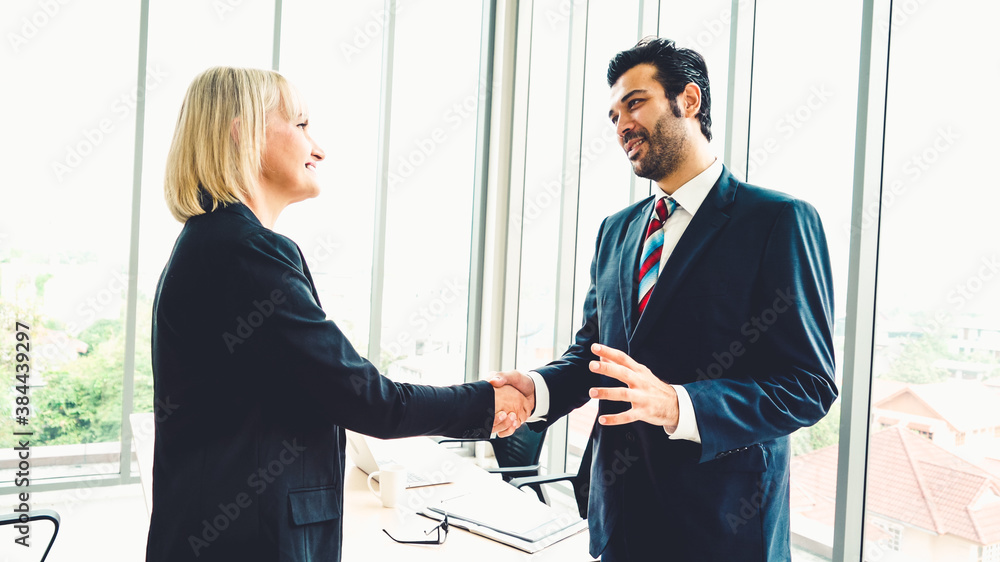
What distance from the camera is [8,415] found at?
3.59 meters

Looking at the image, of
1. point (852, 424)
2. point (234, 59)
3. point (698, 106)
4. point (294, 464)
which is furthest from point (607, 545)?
point (234, 59)

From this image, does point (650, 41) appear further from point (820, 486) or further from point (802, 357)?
point (820, 486)

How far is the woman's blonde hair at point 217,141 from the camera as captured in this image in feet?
4.65

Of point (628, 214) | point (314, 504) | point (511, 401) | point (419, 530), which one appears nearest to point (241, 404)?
point (314, 504)

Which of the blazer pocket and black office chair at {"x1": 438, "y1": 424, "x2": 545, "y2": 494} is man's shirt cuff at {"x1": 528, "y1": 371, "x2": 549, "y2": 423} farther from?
black office chair at {"x1": 438, "y1": 424, "x2": 545, "y2": 494}

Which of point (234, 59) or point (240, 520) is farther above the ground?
point (234, 59)

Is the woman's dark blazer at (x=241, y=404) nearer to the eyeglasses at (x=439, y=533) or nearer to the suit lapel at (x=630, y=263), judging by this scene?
the eyeglasses at (x=439, y=533)

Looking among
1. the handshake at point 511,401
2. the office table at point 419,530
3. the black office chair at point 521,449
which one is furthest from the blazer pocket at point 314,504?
the black office chair at point 521,449

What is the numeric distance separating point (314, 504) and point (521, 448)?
2.08m

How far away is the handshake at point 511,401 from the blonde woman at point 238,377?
0.49 metres

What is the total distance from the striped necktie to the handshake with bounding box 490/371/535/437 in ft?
1.83

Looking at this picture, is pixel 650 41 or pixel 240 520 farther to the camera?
pixel 650 41

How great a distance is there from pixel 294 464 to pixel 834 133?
2.38m

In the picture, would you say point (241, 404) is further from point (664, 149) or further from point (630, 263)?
→ point (664, 149)
